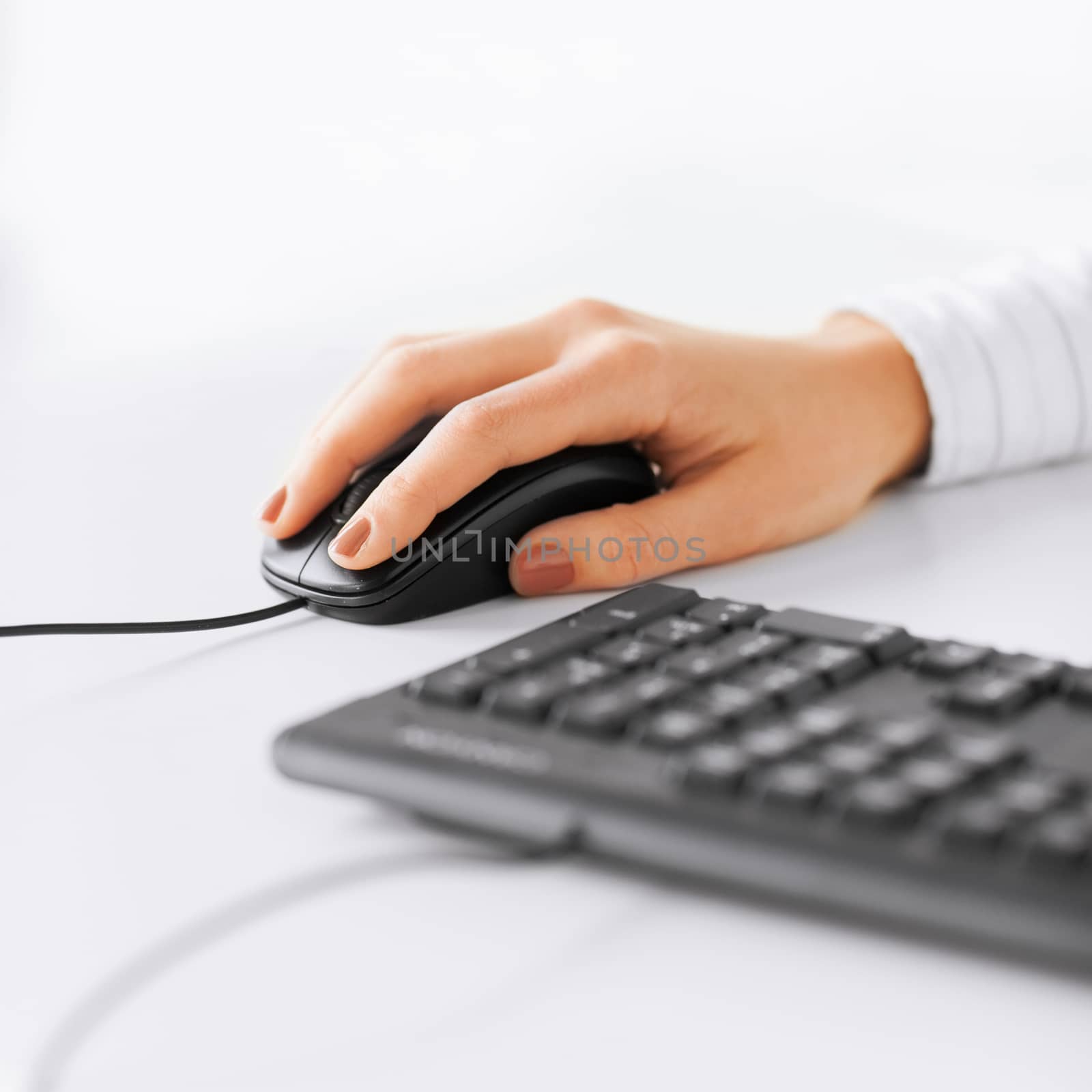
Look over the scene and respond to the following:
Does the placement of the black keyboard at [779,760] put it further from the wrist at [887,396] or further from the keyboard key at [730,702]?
the wrist at [887,396]

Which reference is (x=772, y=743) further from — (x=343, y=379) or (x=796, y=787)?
(x=343, y=379)

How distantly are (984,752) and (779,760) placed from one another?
0.06 meters

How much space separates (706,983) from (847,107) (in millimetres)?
1504

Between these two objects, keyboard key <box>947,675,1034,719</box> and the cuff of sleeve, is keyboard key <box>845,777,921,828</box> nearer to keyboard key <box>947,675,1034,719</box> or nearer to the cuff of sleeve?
keyboard key <box>947,675,1034,719</box>

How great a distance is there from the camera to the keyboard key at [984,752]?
0.39m

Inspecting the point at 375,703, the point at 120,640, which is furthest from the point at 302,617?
the point at 375,703

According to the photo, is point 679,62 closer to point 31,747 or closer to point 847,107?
point 847,107

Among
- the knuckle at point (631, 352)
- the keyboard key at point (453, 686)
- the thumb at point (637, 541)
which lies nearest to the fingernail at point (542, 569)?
the thumb at point (637, 541)

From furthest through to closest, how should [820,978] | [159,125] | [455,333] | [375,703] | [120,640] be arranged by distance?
[159,125] → [455,333] → [120,640] → [375,703] → [820,978]

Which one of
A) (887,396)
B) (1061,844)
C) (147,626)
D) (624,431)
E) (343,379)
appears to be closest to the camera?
(1061,844)

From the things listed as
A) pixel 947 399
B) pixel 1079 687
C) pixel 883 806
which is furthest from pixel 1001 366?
pixel 883 806

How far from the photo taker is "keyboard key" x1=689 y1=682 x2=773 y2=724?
1.41 ft

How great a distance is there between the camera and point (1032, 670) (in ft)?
1.51

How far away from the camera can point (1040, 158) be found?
159cm
